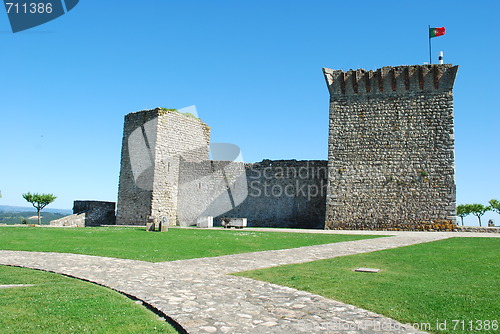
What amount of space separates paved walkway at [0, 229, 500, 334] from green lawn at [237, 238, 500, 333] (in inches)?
15.2

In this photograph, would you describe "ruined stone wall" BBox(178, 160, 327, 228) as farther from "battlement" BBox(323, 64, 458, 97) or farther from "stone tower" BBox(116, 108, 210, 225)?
"battlement" BBox(323, 64, 458, 97)

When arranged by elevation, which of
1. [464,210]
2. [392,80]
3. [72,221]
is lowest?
[72,221]

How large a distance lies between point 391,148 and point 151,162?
13.4 metres

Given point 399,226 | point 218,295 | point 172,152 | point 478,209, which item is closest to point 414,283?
point 218,295

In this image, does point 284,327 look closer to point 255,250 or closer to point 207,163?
point 255,250

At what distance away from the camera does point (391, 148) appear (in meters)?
20.4

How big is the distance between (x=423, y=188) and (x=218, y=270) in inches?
592

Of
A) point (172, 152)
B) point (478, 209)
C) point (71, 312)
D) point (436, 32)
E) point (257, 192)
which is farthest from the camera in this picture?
point (478, 209)

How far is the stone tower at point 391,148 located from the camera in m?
19.5

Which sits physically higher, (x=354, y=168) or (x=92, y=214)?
(x=354, y=168)

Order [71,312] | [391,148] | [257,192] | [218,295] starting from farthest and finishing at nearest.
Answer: [257,192]
[391,148]
[218,295]
[71,312]

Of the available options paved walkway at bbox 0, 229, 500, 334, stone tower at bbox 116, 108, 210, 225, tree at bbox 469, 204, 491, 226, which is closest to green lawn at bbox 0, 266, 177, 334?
paved walkway at bbox 0, 229, 500, 334

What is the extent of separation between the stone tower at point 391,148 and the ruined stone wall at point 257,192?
7.71ft

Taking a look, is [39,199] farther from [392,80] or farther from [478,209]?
[478,209]
